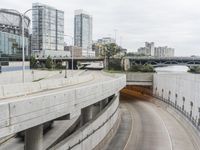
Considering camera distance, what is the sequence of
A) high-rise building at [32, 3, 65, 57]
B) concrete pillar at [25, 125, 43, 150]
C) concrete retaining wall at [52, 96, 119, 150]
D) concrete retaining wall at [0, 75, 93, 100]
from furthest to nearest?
high-rise building at [32, 3, 65, 57] < concrete retaining wall at [52, 96, 119, 150] < concrete retaining wall at [0, 75, 93, 100] < concrete pillar at [25, 125, 43, 150]

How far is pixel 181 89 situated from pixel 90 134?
26264 millimetres

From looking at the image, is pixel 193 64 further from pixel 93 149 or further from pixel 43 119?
pixel 43 119

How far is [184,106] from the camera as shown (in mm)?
42281

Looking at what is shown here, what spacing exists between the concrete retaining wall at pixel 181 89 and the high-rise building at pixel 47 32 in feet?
369

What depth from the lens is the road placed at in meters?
30.1

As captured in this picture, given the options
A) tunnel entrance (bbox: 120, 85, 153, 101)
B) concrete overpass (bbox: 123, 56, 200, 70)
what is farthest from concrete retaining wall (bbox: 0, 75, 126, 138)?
concrete overpass (bbox: 123, 56, 200, 70)

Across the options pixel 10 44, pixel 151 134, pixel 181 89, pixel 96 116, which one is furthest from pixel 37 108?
pixel 10 44

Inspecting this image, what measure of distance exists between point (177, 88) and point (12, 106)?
4098 centimetres

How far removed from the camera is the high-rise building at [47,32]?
168 metres

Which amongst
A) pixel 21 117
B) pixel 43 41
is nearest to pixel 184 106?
pixel 21 117

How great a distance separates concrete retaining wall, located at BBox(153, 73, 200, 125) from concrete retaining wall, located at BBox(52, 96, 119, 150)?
12198 mm

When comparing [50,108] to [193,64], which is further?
[193,64]

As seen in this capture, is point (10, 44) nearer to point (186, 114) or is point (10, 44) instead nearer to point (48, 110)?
point (186, 114)

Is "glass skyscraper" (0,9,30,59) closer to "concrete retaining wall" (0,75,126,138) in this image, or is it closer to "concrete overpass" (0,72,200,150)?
"concrete overpass" (0,72,200,150)
